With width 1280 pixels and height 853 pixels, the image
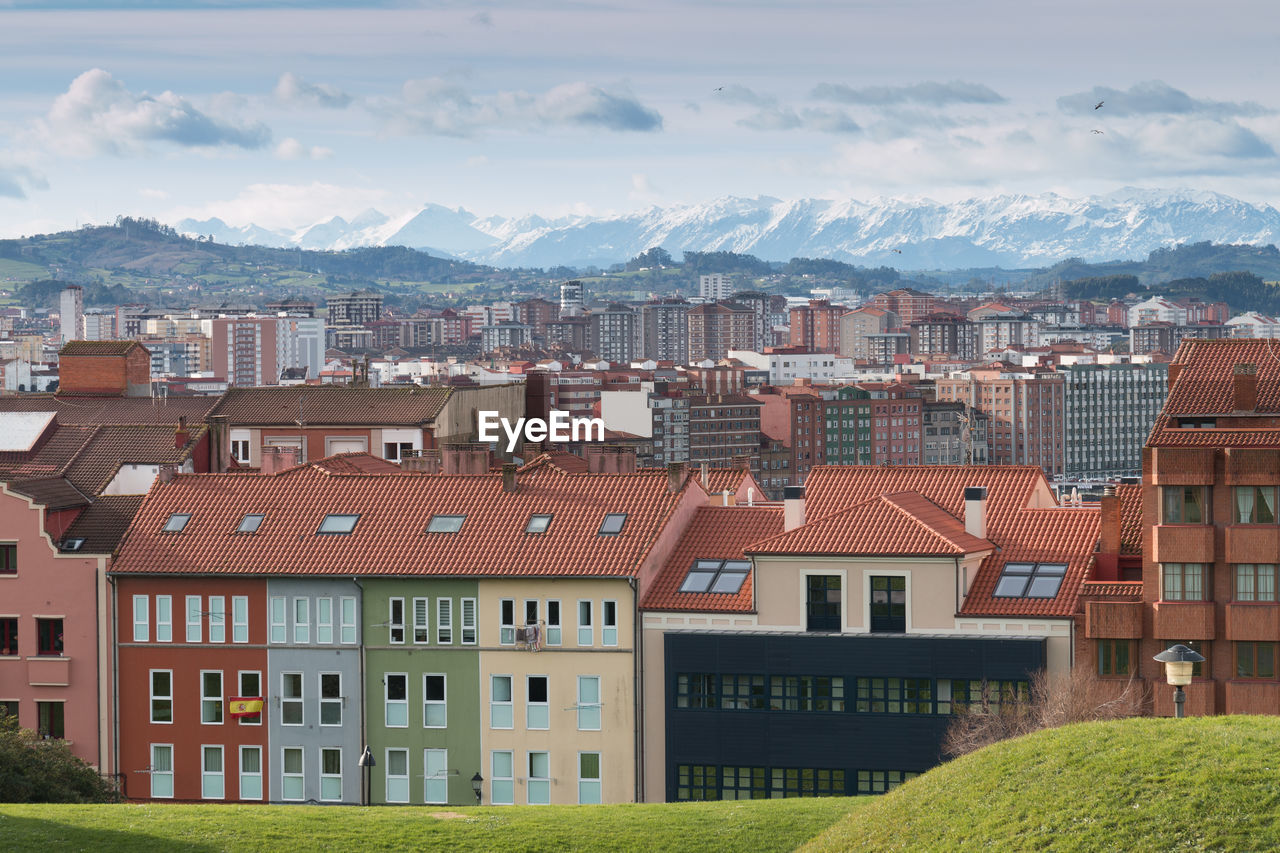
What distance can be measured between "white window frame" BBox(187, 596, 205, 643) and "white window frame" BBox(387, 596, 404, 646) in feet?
16.1

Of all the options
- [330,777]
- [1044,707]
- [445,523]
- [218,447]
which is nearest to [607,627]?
[445,523]

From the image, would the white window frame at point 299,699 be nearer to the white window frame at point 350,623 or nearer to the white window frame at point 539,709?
the white window frame at point 350,623

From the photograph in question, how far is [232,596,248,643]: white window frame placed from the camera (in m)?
50.2

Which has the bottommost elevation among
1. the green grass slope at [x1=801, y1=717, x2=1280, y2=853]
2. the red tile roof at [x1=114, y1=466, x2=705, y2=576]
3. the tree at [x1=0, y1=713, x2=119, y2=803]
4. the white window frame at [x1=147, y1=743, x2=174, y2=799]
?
the white window frame at [x1=147, y1=743, x2=174, y2=799]

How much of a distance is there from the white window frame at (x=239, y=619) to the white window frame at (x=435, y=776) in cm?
560

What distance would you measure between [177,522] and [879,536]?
18248 millimetres

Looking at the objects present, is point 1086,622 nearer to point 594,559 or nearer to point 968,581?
point 968,581

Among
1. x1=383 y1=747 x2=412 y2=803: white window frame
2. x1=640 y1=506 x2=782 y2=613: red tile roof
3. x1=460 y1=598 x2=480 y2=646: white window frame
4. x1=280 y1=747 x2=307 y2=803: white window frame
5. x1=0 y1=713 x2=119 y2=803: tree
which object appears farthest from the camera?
x1=280 y1=747 x2=307 y2=803: white window frame

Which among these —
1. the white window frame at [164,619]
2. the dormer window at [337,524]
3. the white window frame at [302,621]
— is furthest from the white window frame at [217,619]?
the dormer window at [337,524]

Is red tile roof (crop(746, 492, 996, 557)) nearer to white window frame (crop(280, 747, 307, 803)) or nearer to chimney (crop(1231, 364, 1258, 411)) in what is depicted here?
chimney (crop(1231, 364, 1258, 411))

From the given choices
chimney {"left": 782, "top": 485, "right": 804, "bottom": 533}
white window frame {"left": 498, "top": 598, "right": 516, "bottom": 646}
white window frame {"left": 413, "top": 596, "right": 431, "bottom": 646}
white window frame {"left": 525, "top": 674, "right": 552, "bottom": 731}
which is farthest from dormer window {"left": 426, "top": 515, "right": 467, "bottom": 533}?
chimney {"left": 782, "top": 485, "right": 804, "bottom": 533}

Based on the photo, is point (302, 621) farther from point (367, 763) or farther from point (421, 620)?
point (367, 763)

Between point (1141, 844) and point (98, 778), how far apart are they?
917 inches

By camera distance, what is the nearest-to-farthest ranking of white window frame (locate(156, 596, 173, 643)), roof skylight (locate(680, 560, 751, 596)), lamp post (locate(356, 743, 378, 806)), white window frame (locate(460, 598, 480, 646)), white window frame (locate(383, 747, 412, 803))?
1. lamp post (locate(356, 743, 378, 806))
2. roof skylight (locate(680, 560, 751, 596))
3. white window frame (locate(383, 747, 412, 803))
4. white window frame (locate(460, 598, 480, 646))
5. white window frame (locate(156, 596, 173, 643))
